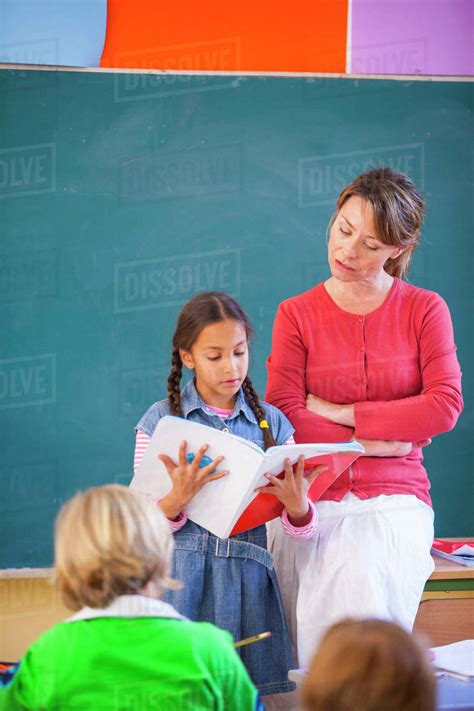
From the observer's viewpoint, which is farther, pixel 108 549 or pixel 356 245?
pixel 356 245

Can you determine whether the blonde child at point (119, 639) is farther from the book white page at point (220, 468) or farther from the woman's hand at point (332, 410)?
the woman's hand at point (332, 410)

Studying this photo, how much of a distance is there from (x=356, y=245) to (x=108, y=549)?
1270mm

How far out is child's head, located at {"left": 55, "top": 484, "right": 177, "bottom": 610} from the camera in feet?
4.26

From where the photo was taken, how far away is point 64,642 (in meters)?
1.28

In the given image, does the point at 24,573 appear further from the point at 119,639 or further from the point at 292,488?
the point at 119,639

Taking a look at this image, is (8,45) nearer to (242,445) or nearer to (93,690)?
(242,445)

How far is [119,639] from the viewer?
4.17 feet

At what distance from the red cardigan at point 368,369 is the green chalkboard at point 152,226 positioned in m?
1.37

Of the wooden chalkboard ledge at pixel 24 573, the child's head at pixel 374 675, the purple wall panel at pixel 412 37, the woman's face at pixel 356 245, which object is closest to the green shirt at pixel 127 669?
the child's head at pixel 374 675

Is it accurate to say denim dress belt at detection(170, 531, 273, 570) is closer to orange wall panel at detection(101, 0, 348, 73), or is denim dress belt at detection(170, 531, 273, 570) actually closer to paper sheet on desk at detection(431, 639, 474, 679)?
paper sheet on desk at detection(431, 639, 474, 679)

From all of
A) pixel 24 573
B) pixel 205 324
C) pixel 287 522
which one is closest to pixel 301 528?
pixel 287 522

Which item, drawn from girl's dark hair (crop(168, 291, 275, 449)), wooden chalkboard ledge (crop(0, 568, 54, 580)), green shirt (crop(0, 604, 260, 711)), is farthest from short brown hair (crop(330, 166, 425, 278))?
wooden chalkboard ledge (crop(0, 568, 54, 580))

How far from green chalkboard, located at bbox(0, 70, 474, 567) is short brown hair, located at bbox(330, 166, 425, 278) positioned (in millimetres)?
1423

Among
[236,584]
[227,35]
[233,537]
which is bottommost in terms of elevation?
[236,584]
